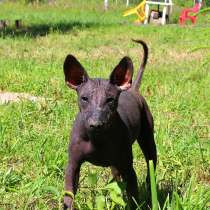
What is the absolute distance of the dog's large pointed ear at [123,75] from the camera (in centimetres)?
322

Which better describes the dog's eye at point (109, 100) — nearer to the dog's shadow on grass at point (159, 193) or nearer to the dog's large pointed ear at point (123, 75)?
the dog's large pointed ear at point (123, 75)

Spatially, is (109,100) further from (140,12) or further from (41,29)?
(140,12)

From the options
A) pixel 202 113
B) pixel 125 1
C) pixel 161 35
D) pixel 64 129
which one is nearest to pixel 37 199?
pixel 64 129

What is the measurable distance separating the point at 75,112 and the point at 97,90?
11.6ft

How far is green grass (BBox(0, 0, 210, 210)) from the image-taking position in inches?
153

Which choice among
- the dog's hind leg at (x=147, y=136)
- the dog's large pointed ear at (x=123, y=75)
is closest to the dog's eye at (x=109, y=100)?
the dog's large pointed ear at (x=123, y=75)

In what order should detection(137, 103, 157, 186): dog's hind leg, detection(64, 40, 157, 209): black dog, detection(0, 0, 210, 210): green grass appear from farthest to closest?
detection(137, 103, 157, 186): dog's hind leg
detection(0, 0, 210, 210): green grass
detection(64, 40, 157, 209): black dog

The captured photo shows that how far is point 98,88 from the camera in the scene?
3092mm

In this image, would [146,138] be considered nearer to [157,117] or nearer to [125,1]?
[157,117]

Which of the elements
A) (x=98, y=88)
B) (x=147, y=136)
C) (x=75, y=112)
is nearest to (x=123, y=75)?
(x=98, y=88)

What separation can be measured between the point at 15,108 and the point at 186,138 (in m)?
2.34

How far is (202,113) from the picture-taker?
23.2 feet

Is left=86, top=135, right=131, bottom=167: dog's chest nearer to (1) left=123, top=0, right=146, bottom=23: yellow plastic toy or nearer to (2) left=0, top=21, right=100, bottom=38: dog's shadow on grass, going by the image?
(2) left=0, top=21, right=100, bottom=38: dog's shadow on grass

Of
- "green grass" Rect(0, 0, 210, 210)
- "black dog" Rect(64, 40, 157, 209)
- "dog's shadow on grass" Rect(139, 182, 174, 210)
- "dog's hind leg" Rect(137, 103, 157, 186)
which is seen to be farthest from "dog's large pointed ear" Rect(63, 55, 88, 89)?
"dog's shadow on grass" Rect(139, 182, 174, 210)
